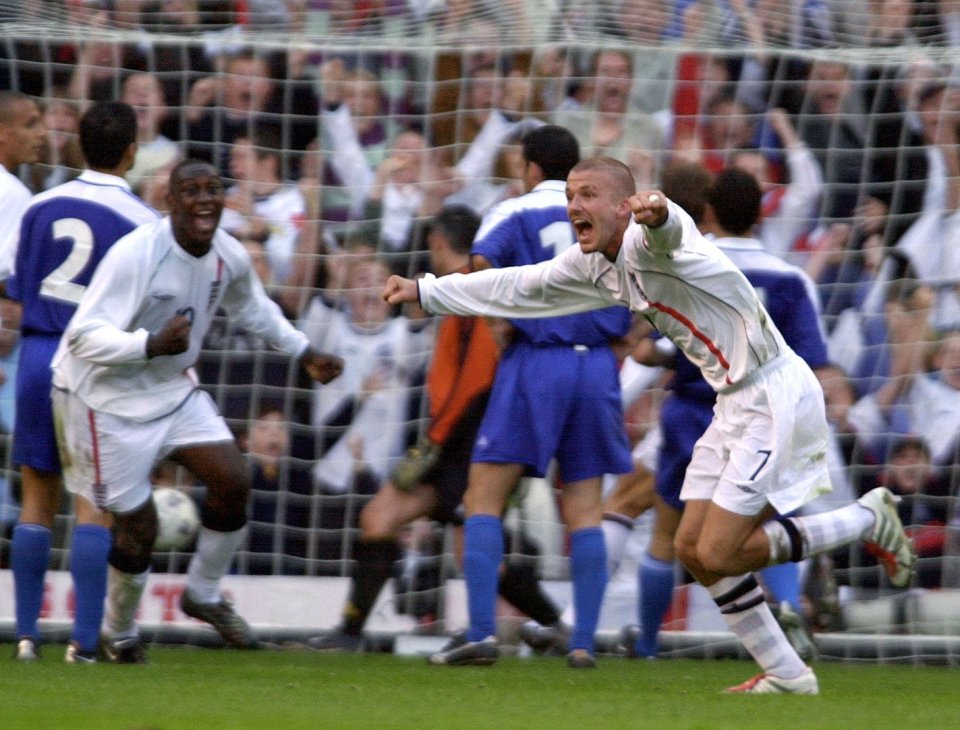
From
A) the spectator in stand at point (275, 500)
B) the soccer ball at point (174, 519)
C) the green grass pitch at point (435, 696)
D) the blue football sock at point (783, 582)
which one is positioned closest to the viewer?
the green grass pitch at point (435, 696)

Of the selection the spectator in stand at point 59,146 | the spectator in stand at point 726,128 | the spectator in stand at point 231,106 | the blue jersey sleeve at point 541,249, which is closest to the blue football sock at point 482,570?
the blue jersey sleeve at point 541,249

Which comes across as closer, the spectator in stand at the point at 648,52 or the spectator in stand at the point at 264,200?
the spectator in stand at the point at 648,52

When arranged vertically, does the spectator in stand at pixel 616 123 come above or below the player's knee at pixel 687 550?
above

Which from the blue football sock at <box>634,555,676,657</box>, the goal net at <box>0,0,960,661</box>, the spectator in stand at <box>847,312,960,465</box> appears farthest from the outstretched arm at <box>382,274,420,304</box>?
the spectator in stand at <box>847,312,960,465</box>

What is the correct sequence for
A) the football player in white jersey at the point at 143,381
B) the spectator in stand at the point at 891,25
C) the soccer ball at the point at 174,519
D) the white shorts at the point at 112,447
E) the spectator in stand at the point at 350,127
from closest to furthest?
1. the football player in white jersey at the point at 143,381
2. the white shorts at the point at 112,447
3. the soccer ball at the point at 174,519
4. the spectator in stand at the point at 891,25
5. the spectator in stand at the point at 350,127

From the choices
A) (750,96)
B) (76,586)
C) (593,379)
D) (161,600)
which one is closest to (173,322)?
(76,586)

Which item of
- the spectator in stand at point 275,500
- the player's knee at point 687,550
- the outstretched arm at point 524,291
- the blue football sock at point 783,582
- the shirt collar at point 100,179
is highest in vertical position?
the shirt collar at point 100,179

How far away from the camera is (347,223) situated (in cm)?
856

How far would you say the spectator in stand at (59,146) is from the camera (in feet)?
27.7

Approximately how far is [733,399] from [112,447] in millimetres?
2243

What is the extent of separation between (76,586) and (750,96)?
4134 millimetres

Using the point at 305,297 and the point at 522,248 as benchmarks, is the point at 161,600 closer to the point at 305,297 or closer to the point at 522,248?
the point at 305,297

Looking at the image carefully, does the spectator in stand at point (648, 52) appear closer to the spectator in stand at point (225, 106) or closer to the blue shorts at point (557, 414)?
the spectator in stand at point (225, 106)

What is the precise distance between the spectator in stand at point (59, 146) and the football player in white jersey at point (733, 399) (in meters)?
3.63
